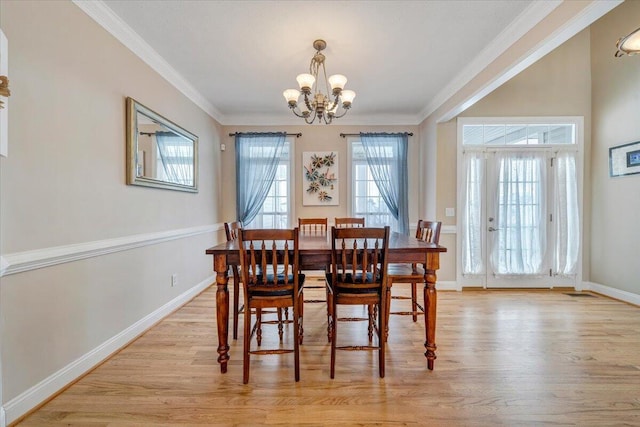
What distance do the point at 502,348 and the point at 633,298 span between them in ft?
7.84

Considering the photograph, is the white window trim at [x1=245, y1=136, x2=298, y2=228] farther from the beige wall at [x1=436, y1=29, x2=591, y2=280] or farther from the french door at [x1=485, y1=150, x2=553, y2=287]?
the french door at [x1=485, y1=150, x2=553, y2=287]

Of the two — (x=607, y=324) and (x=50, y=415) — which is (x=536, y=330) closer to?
(x=607, y=324)

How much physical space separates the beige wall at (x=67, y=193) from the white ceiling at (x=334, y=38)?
19.8 inches

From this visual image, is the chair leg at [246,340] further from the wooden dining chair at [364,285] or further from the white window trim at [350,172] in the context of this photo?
the white window trim at [350,172]

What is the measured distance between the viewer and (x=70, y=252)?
176cm

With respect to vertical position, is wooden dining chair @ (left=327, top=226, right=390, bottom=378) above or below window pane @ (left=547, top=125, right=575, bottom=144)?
below

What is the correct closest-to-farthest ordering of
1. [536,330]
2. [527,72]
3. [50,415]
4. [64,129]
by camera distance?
[50,415] < [64,129] < [536,330] < [527,72]

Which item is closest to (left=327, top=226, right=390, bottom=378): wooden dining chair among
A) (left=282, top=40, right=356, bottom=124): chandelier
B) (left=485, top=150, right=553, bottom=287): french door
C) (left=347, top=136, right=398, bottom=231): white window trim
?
(left=282, top=40, right=356, bottom=124): chandelier

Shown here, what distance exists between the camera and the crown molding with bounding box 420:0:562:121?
197 centimetres

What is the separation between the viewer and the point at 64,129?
175cm

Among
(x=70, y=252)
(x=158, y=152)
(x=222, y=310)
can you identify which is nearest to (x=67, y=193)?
(x=70, y=252)

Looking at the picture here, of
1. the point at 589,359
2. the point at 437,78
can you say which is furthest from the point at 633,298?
the point at 437,78

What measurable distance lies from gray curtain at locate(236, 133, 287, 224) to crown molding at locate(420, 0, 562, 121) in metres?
2.43

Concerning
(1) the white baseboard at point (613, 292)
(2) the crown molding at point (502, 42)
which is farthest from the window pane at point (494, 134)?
(1) the white baseboard at point (613, 292)
